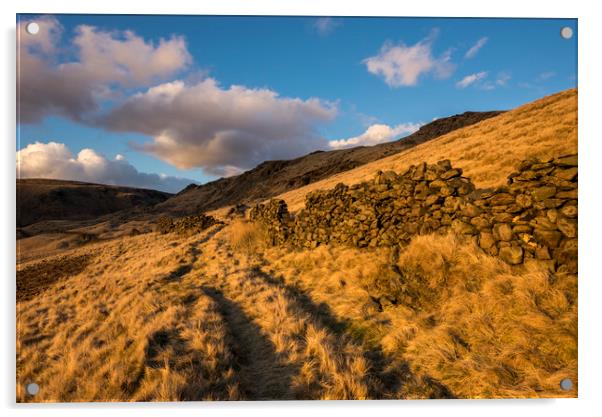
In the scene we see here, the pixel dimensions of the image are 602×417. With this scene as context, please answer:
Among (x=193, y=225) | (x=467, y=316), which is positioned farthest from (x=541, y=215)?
(x=193, y=225)

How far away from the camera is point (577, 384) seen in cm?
356

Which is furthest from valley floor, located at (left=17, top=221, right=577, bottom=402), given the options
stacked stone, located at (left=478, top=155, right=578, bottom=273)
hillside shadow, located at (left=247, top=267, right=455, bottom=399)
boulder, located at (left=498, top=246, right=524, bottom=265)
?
stacked stone, located at (left=478, top=155, right=578, bottom=273)

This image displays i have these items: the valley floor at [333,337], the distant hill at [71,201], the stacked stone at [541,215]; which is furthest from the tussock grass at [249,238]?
the distant hill at [71,201]

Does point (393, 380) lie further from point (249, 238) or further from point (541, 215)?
point (249, 238)

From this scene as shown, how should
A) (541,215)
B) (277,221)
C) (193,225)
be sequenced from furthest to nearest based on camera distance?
(193,225) → (277,221) → (541,215)

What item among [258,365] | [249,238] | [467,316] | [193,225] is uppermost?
[193,225]

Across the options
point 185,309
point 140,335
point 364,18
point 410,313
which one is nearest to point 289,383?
point 410,313

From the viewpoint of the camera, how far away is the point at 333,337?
4.64 meters

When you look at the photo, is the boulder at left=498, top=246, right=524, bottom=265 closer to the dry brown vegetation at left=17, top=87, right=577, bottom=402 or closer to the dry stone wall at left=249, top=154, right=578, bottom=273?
the dry stone wall at left=249, top=154, right=578, bottom=273

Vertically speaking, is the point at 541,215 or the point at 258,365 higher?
the point at 541,215

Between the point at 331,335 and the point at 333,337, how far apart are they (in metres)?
0.07

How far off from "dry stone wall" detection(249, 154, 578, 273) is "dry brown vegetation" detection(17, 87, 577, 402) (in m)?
0.37

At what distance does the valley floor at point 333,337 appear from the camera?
3574 mm

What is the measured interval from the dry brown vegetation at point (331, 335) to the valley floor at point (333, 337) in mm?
19
